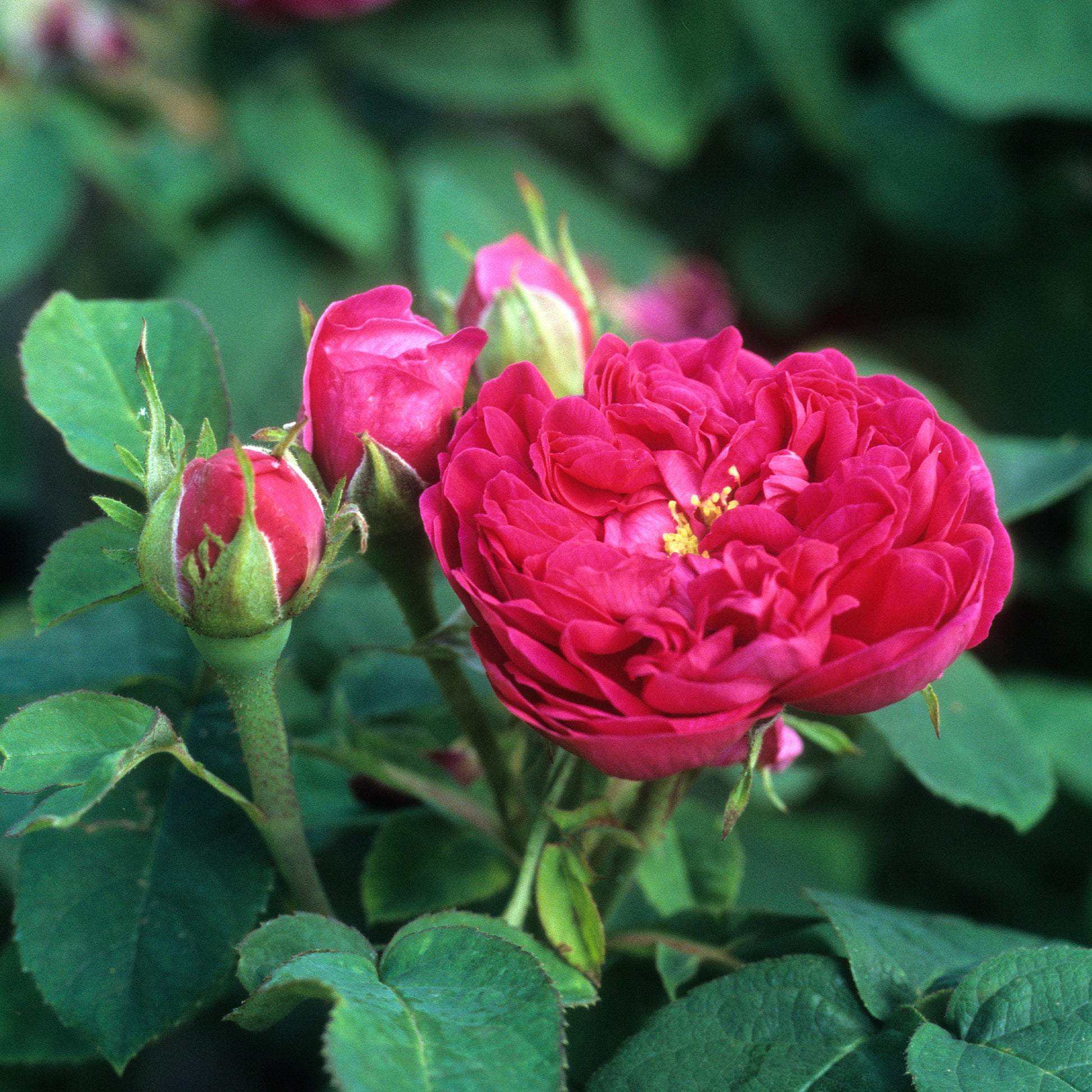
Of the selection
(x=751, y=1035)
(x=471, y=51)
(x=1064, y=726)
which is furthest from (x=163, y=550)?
(x=471, y=51)

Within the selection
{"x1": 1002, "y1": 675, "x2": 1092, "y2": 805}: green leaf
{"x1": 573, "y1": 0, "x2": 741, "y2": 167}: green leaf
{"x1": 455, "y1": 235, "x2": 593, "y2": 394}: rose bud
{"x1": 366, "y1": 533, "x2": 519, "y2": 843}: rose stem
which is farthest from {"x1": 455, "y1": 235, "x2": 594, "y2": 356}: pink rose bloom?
{"x1": 573, "y1": 0, "x2": 741, "y2": 167}: green leaf

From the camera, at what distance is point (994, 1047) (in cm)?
38

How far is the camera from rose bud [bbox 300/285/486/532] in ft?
1.24

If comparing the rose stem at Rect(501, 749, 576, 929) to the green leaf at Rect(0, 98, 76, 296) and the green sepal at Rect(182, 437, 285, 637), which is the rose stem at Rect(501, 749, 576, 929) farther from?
the green leaf at Rect(0, 98, 76, 296)

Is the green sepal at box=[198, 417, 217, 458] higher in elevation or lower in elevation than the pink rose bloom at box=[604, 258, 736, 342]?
higher

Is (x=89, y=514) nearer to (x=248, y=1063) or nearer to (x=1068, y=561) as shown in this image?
(x=248, y=1063)

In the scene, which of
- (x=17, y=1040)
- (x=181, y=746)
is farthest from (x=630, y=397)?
(x=17, y=1040)

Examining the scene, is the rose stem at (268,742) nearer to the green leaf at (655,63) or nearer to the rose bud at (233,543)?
the rose bud at (233,543)

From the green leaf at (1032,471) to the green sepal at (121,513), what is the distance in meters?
0.45

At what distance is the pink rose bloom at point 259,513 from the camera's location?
1.08 feet

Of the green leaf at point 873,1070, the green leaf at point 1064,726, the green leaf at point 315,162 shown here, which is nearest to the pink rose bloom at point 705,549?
the green leaf at point 873,1070

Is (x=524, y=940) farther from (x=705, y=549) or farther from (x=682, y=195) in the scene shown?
(x=682, y=195)

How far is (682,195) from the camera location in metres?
1.45

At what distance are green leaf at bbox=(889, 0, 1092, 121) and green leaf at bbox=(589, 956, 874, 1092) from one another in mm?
860
